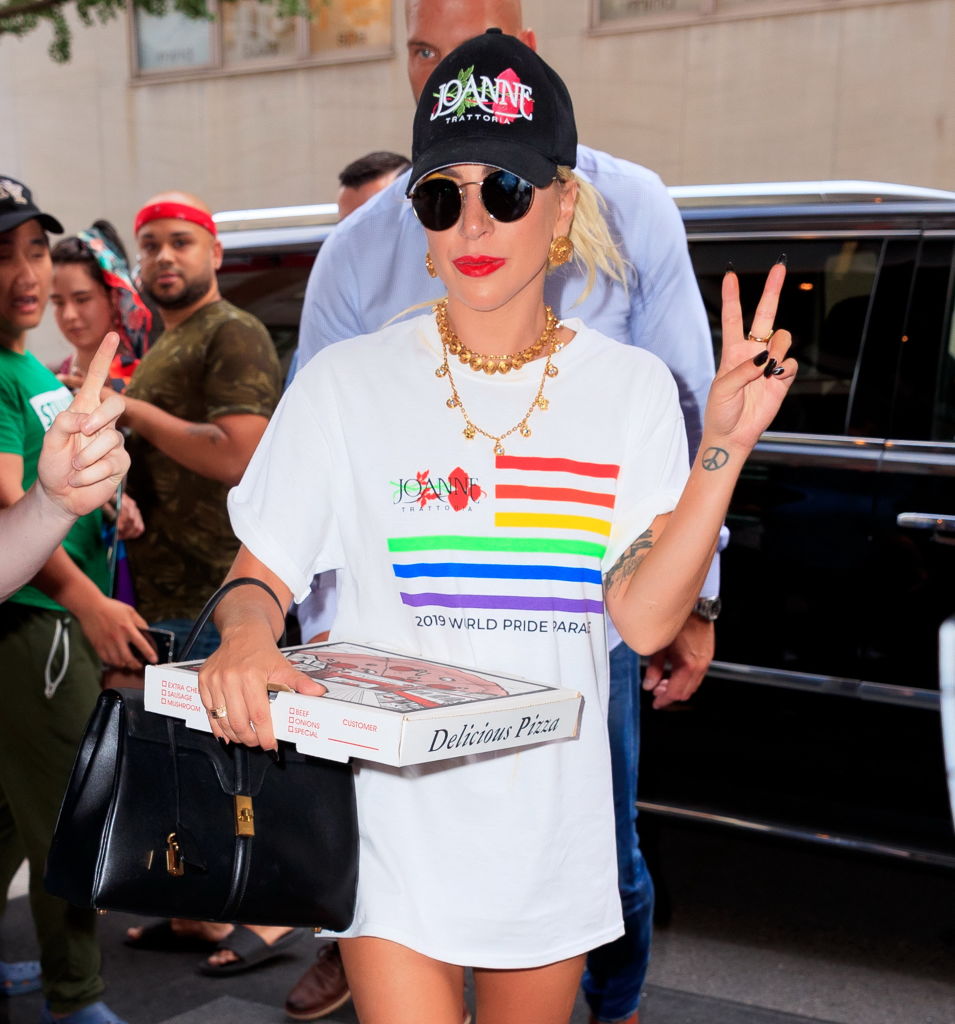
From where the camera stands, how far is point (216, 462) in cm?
381

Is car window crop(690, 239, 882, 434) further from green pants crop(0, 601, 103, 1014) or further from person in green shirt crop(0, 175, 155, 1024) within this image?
green pants crop(0, 601, 103, 1014)

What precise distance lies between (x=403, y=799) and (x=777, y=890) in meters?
2.95

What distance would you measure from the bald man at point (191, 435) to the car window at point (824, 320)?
1.59 m

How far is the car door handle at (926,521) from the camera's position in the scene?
360cm

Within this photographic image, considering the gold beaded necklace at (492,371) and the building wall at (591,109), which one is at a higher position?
the building wall at (591,109)

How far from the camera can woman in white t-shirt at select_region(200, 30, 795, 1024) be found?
1815mm

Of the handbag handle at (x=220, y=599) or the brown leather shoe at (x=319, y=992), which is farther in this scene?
the brown leather shoe at (x=319, y=992)

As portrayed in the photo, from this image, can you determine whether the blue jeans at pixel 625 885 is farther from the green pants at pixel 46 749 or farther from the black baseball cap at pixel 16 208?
the black baseball cap at pixel 16 208

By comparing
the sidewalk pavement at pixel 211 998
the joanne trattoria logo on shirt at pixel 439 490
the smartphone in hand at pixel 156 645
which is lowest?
the sidewalk pavement at pixel 211 998

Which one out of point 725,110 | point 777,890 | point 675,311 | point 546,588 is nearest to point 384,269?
point 675,311

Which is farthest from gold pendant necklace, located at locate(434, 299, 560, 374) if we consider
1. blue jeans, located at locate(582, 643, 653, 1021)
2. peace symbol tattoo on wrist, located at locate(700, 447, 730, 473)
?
blue jeans, located at locate(582, 643, 653, 1021)

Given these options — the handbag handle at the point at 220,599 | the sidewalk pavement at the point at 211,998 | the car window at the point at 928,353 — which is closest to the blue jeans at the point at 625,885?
the sidewalk pavement at the point at 211,998

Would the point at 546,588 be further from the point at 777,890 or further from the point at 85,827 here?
the point at 777,890

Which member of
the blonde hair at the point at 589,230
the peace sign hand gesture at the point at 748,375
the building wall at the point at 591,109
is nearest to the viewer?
the peace sign hand gesture at the point at 748,375
